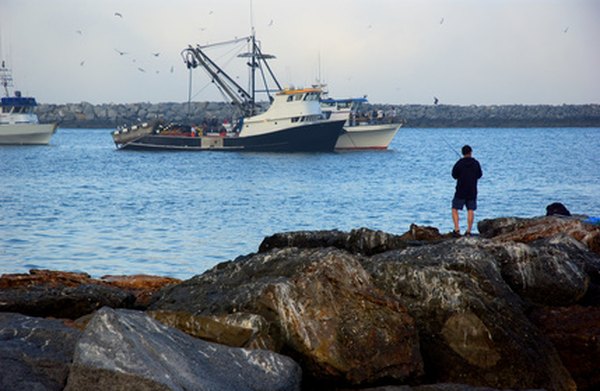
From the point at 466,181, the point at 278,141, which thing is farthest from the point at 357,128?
the point at 466,181

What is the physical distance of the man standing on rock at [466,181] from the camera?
457 inches

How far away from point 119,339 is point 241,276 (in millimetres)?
2414

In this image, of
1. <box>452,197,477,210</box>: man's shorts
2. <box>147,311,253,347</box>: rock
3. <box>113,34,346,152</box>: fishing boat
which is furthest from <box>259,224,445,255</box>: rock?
<box>113,34,346,152</box>: fishing boat

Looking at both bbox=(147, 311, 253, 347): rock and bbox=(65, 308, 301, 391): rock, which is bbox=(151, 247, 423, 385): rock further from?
bbox=(65, 308, 301, 391): rock

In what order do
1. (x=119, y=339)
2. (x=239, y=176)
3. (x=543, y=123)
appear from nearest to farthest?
(x=119, y=339) < (x=239, y=176) < (x=543, y=123)

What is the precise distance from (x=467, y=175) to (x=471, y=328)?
5836 mm

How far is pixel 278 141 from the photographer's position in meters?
55.0

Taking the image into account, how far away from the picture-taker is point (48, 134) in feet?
235

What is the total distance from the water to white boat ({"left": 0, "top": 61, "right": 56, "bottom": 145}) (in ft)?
45.4

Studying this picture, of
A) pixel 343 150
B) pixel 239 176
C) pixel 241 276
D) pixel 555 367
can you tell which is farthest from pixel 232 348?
pixel 343 150

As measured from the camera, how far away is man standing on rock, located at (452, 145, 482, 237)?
38.1 feet

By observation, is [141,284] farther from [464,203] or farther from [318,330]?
[464,203]

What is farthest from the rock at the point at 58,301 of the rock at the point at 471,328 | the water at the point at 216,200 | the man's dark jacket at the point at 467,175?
the water at the point at 216,200

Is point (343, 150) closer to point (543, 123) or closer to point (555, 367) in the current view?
point (555, 367)
